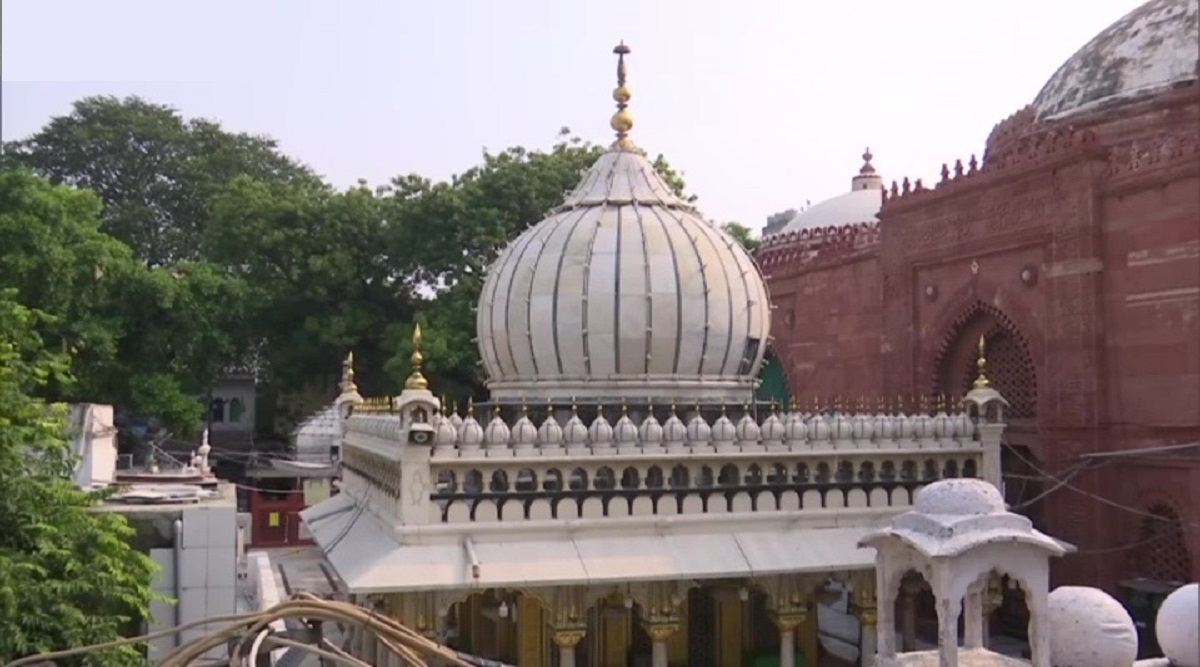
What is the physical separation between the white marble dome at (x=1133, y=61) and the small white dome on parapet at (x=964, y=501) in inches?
295

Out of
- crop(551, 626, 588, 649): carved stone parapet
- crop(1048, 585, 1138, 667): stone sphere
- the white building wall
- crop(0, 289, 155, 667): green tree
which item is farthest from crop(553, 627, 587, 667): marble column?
the white building wall

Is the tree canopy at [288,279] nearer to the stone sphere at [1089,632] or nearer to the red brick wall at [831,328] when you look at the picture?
the red brick wall at [831,328]

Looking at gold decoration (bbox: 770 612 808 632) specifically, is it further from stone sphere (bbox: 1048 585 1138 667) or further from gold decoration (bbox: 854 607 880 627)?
stone sphere (bbox: 1048 585 1138 667)

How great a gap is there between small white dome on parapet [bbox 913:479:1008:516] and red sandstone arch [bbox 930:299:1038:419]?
5357 mm

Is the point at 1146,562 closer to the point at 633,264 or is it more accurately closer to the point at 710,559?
the point at 710,559

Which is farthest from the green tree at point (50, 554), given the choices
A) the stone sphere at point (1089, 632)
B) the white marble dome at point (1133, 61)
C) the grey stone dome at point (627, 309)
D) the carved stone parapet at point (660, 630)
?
the white marble dome at point (1133, 61)

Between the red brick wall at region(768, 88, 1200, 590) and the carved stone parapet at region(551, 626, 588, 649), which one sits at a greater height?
the red brick wall at region(768, 88, 1200, 590)

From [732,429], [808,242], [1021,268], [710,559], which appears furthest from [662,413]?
[808,242]

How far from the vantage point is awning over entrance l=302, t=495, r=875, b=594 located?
853 cm

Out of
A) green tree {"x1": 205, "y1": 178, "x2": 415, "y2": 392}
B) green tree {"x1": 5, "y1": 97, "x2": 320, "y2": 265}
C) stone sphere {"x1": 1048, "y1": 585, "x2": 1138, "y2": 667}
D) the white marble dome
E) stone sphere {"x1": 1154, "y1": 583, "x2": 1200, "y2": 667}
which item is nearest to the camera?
stone sphere {"x1": 1154, "y1": 583, "x2": 1200, "y2": 667}

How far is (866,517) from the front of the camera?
991 centimetres

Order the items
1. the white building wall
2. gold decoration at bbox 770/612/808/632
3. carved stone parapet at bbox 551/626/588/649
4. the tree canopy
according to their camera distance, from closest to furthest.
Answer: carved stone parapet at bbox 551/626/588/649 → gold decoration at bbox 770/612/808/632 → the white building wall → the tree canopy

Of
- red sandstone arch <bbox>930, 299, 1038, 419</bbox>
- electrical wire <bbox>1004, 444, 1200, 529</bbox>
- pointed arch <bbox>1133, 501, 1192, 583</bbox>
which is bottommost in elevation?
pointed arch <bbox>1133, 501, 1192, 583</bbox>

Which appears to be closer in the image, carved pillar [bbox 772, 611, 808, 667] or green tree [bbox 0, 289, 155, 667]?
green tree [bbox 0, 289, 155, 667]
